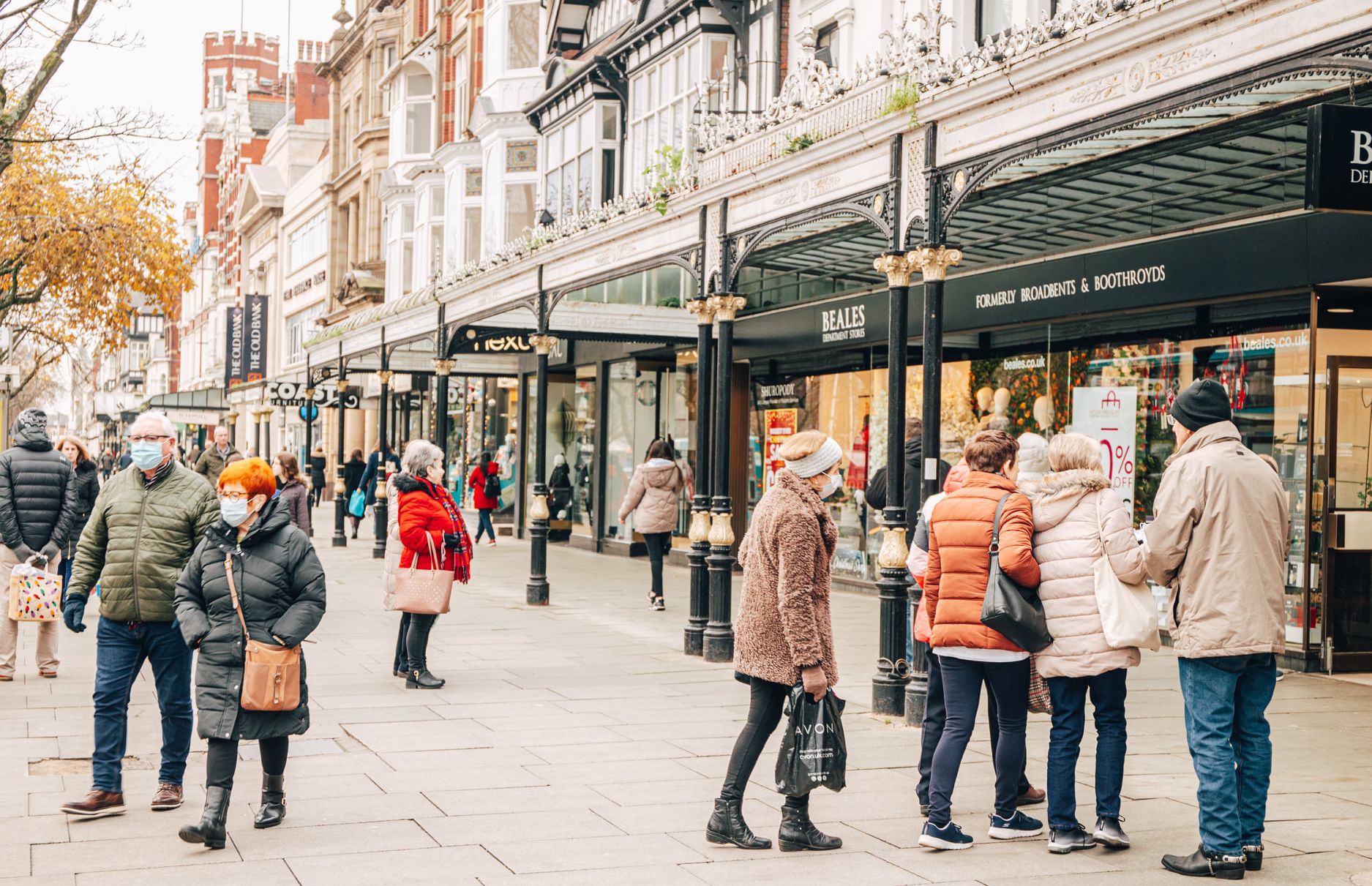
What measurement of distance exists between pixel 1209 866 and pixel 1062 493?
1.56 meters

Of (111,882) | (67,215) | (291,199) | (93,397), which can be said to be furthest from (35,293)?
(93,397)

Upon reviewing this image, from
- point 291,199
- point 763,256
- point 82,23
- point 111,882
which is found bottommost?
point 111,882

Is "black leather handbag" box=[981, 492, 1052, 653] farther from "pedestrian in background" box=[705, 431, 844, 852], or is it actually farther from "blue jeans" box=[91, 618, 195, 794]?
"blue jeans" box=[91, 618, 195, 794]

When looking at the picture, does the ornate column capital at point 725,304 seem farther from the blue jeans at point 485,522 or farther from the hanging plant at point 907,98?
the blue jeans at point 485,522

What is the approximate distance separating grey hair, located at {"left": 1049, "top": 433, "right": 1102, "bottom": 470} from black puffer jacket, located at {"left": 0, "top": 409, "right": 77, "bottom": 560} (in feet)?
23.7

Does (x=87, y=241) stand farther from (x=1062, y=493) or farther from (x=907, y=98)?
(x=1062, y=493)

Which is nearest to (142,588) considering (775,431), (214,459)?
(214,459)

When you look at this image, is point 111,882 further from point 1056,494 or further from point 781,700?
point 1056,494

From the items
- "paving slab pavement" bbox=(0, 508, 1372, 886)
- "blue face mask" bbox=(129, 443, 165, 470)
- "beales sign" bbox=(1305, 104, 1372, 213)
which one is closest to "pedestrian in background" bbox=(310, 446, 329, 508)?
"paving slab pavement" bbox=(0, 508, 1372, 886)

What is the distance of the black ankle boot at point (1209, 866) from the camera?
557cm

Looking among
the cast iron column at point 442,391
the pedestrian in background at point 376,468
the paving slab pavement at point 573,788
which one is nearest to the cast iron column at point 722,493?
the paving slab pavement at point 573,788

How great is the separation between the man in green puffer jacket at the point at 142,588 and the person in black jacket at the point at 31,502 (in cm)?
368

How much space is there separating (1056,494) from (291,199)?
55.2 metres

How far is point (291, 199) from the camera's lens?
5747 centimetres
